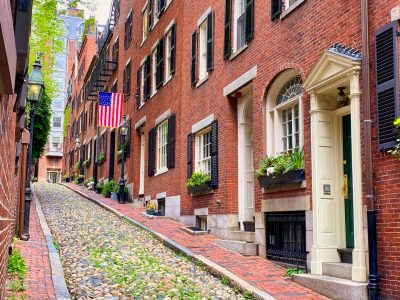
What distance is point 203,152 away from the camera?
15.0 metres

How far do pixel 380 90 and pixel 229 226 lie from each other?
244 inches

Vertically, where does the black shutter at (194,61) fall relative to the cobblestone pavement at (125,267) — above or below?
above

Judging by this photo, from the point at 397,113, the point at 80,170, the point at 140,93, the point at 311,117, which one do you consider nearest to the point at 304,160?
the point at 311,117

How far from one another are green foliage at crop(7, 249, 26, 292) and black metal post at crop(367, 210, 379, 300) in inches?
187

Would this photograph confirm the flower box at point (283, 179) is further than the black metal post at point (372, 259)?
Yes

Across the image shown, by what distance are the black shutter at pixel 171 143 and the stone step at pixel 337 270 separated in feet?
30.6

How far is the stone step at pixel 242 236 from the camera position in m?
11.4

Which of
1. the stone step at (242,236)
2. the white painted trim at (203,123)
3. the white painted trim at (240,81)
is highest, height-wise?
the white painted trim at (240,81)

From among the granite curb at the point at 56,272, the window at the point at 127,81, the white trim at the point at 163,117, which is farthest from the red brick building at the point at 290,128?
the window at the point at 127,81

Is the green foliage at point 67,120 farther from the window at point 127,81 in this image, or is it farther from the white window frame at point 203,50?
the white window frame at point 203,50

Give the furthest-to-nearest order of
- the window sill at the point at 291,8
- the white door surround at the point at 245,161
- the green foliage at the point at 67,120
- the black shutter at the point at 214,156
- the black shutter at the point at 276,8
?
the green foliage at the point at 67,120, the black shutter at the point at 214,156, the white door surround at the point at 245,161, the black shutter at the point at 276,8, the window sill at the point at 291,8

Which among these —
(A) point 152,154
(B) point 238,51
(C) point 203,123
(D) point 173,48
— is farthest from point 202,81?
(A) point 152,154

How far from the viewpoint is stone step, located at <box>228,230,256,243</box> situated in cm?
1141

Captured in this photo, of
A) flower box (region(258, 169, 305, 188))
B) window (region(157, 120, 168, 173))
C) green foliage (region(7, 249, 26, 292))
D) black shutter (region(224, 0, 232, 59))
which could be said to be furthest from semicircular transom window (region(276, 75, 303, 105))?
window (region(157, 120, 168, 173))
